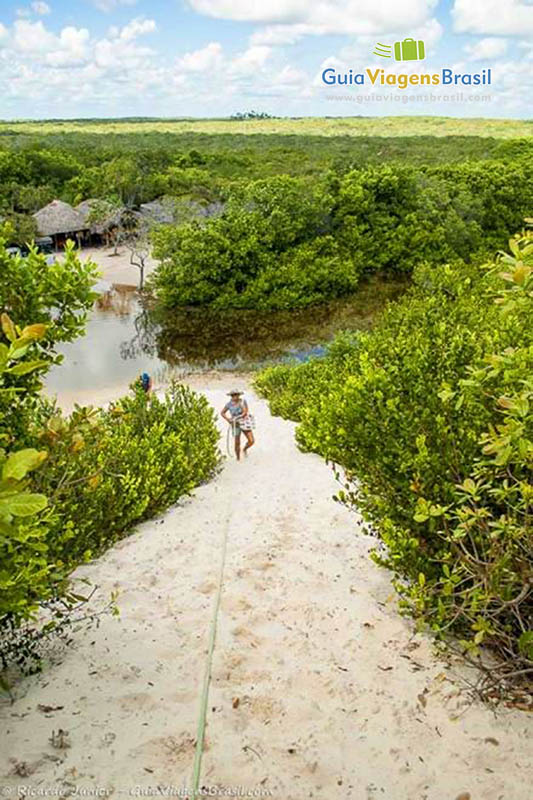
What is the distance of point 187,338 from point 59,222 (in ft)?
57.2

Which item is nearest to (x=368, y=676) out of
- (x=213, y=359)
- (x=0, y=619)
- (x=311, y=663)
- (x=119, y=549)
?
(x=311, y=663)

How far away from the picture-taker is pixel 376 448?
508cm

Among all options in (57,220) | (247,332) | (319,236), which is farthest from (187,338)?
(57,220)

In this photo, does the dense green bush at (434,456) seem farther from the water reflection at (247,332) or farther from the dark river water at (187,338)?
the water reflection at (247,332)

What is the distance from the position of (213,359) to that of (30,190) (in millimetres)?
24406

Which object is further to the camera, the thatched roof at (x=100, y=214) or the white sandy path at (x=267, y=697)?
the thatched roof at (x=100, y=214)

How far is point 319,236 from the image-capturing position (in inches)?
1252

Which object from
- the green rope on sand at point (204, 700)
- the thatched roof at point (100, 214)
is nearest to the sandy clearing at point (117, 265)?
the thatched roof at point (100, 214)

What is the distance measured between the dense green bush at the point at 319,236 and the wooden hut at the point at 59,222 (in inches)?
458

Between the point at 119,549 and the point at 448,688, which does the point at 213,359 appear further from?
the point at 448,688

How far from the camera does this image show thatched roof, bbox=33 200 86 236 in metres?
38.2

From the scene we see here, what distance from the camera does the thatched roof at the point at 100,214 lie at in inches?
1516

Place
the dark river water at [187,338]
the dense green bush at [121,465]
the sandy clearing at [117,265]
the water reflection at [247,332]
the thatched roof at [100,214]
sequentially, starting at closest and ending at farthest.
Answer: the dense green bush at [121,465] < the dark river water at [187,338] < the water reflection at [247,332] < the sandy clearing at [117,265] < the thatched roof at [100,214]

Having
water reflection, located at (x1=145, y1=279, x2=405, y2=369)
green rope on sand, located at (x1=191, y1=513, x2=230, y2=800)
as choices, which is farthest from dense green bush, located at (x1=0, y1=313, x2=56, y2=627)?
water reflection, located at (x1=145, y1=279, x2=405, y2=369)
